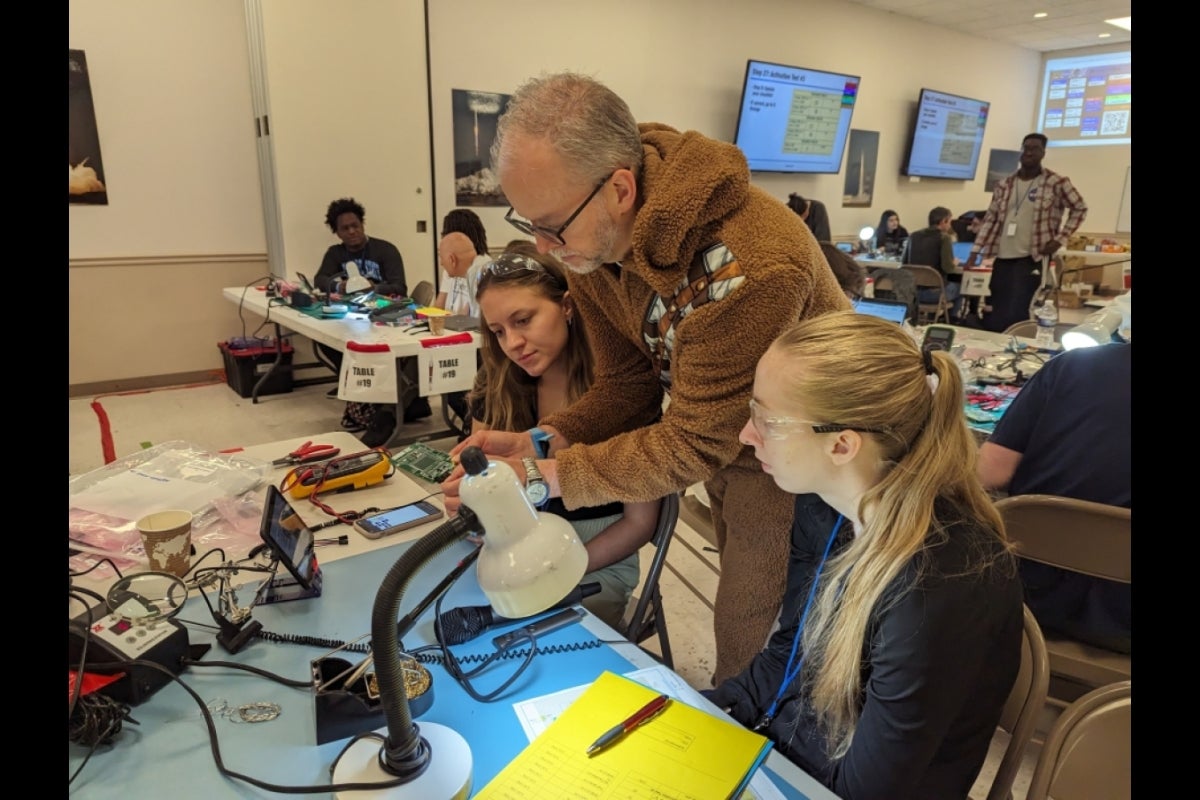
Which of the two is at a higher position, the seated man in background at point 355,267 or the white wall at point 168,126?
the white wall at point 168,126

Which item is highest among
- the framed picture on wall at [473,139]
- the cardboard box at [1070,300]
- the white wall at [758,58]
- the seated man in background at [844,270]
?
the white wall at [758,58]

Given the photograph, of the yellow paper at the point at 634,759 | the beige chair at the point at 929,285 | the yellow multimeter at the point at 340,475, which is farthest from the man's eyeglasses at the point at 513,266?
the beige chair at the point at 929,285

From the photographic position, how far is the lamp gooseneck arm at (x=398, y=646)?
2.07 ft

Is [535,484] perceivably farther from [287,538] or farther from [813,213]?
[813,213]

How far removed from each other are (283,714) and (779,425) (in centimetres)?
79

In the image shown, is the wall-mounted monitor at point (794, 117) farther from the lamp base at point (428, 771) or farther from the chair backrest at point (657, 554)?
the lamp base at point (428, 771)

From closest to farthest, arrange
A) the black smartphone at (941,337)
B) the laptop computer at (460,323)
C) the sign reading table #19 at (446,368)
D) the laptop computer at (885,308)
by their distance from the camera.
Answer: the laptop computer at (885,308) → the black smartphone at (941,337) → the sign reading table #19 at (446,368) → the laptop computer at (460,323)

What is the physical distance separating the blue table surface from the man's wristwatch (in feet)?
0.59

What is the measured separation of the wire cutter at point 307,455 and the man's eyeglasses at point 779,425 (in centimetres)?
118

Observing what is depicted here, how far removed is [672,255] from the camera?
3.64 ft

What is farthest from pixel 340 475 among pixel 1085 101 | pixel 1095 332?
pixel 1085 101
